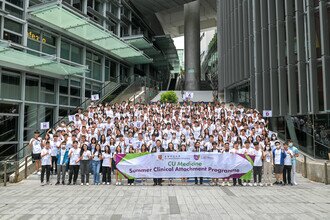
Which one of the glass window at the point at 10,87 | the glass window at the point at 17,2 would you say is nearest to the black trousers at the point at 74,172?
the glass window at the point at 10,87

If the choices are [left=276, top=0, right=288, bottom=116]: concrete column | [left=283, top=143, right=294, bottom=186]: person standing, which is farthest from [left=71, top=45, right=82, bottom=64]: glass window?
[left=283, top=143, right=294, bottom=186]: person standing

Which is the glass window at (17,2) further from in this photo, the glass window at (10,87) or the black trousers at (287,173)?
the black trousers at (287,173)

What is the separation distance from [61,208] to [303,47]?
15313 mm

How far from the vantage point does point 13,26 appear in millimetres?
19391

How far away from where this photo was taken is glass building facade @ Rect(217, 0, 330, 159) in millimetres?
16469

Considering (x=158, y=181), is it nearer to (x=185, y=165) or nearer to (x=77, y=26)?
(x=185, y=165)

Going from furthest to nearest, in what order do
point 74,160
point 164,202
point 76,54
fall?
point 76,54 → point 74,160 → point 164,202

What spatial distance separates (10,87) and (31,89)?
2.01 meters

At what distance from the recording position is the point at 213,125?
16.4 m

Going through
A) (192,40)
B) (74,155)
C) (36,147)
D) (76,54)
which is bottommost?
(74,155)

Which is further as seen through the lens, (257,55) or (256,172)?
(257,55)

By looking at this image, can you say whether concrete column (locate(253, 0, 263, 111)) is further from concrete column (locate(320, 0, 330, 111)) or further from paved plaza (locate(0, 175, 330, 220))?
paved plaza (locate(0, 175, 330, 220))

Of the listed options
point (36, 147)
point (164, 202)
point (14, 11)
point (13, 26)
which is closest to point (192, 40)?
point (14, 11)

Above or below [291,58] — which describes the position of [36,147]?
below
